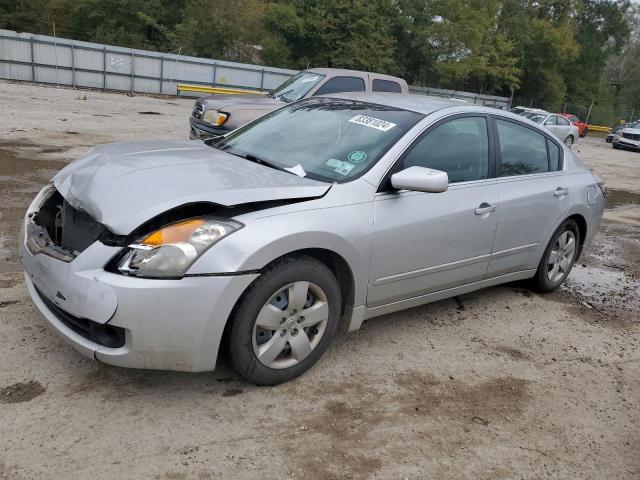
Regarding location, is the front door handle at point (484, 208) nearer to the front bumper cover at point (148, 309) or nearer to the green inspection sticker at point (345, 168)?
the green inspection sticker at point (345, 168)

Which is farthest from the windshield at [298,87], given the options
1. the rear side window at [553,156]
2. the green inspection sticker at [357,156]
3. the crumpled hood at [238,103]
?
the green inspection sticker at [357,156]

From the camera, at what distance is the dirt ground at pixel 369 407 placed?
2.71m

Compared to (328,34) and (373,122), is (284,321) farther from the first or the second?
(328,34)

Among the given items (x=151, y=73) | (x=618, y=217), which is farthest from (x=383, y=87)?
(x=151, y=73)

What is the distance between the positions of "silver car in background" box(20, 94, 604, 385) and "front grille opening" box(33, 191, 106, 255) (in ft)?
0.04

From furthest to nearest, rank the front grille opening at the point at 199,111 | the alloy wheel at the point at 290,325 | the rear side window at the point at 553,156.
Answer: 1. the front grille opening at the point at 199,111
2. the rear side window at the point at 553,156
3. the alloy wheel at the point at 290,325

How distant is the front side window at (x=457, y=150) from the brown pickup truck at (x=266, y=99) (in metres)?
4.42

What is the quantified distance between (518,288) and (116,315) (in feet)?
12.7

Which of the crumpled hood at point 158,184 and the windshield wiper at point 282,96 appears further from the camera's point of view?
the windshield wiper at point 282,96

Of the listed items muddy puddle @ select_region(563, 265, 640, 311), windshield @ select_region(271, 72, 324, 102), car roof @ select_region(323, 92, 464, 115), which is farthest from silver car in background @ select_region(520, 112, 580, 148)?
car roof @ select_region(323, 92, 464, 115)

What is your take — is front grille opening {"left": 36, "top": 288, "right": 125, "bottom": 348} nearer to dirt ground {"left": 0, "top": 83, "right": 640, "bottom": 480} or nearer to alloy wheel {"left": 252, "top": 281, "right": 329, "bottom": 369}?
dirt ground {"left": 0, "top": 83, "right": 640, "bottom": 480}

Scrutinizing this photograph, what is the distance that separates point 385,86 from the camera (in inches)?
435

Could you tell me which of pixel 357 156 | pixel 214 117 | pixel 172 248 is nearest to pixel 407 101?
pixel 357 156

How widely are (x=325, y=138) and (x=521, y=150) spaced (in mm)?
1743
